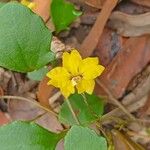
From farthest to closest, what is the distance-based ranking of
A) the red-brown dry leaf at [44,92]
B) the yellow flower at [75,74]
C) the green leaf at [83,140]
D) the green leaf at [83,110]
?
the red-brown dry leaf at [44,92]
the green leaf at [83,110]
the yellow flower at [75,74]
the green leaf at [83,140]

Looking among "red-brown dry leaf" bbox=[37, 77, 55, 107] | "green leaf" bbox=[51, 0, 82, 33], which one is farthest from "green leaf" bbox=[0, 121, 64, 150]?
"green leaf" bbox=[51, 0, 82, 33]

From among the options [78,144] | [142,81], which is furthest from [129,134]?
[78,144]

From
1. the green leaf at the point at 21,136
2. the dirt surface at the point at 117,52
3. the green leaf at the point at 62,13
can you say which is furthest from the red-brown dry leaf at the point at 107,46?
the green leaf at the point at 21,136

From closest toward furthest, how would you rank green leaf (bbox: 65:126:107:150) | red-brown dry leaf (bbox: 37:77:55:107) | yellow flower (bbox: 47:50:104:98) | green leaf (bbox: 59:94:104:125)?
green leaf (bbox: 65:126:107:150) → yellow flower (bbox: 47:50:104:98) → green leaf (bbox: 59:94:104:125) → red-brown dry leaf (bbox: 37:77:55:107)

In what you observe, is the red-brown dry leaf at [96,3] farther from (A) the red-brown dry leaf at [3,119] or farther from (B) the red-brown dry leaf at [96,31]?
(A) the red-brown dry leaf at [3,119]

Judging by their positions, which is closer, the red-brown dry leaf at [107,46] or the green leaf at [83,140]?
the green leaf at [83,140]

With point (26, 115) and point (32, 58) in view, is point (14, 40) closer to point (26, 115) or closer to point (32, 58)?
point (32, 58)

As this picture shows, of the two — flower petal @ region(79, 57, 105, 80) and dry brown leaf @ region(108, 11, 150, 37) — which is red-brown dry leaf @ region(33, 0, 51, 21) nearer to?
dry brown leaf @ region(108, 11, 150, 37)
